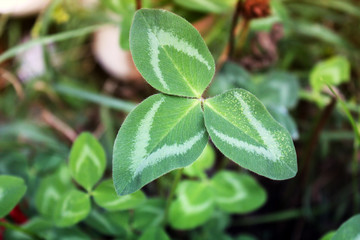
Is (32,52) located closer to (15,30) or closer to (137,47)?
(15,30)

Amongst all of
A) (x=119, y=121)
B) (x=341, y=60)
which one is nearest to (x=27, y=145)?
(x=119, y=121)

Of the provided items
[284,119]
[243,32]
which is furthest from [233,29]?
[284,119]

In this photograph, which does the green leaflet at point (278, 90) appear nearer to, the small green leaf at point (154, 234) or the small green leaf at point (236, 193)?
the small green leaf at point (236, 193)

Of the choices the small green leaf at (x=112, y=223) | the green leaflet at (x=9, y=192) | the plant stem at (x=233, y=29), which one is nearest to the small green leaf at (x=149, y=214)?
the small green leaf at (x=112, y=223)

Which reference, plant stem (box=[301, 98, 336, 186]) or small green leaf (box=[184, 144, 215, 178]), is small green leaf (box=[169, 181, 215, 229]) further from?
plant stem (box=[301, 98, 336, 186])

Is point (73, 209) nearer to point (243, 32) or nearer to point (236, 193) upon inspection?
point (236, 193)

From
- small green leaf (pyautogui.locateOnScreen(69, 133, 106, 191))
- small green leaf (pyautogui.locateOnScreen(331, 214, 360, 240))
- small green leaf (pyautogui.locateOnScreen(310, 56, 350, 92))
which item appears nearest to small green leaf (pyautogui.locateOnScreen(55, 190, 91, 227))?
small green leaf (pyautogui.locateOnScreen(69, 133, 106, 191))
